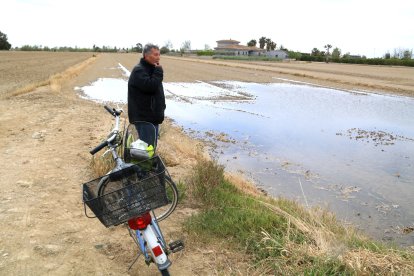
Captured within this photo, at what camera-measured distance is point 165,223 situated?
16.9ft

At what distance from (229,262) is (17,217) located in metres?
2.78

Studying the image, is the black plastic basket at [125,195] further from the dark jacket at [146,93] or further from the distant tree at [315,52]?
the distant tree at [315,52]

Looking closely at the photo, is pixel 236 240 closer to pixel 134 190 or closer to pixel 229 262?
pixel 229 262

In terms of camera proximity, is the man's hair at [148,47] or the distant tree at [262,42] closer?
the man's hair at [148,47]

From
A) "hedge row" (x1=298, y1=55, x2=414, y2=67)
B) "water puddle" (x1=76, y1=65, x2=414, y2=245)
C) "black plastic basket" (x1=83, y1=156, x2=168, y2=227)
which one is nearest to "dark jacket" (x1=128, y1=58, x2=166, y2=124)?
"black plastic basket" (x1=83, y1=156, x2=168, y2=227)

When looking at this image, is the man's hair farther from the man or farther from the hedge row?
the hedge row

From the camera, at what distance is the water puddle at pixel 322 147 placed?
281 inches

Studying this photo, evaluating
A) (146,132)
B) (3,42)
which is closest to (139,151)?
(146,132)

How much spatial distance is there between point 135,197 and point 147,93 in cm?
225

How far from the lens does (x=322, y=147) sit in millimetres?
11078

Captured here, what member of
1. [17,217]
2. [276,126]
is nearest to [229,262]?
[17,217]

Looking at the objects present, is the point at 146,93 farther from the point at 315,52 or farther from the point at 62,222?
the point at 315,52

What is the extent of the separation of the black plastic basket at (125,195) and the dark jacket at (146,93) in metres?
1.79

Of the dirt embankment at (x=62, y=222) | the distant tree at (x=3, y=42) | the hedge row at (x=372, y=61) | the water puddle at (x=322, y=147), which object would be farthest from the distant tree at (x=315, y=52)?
the dirt embankment at (x=62, y=222)
